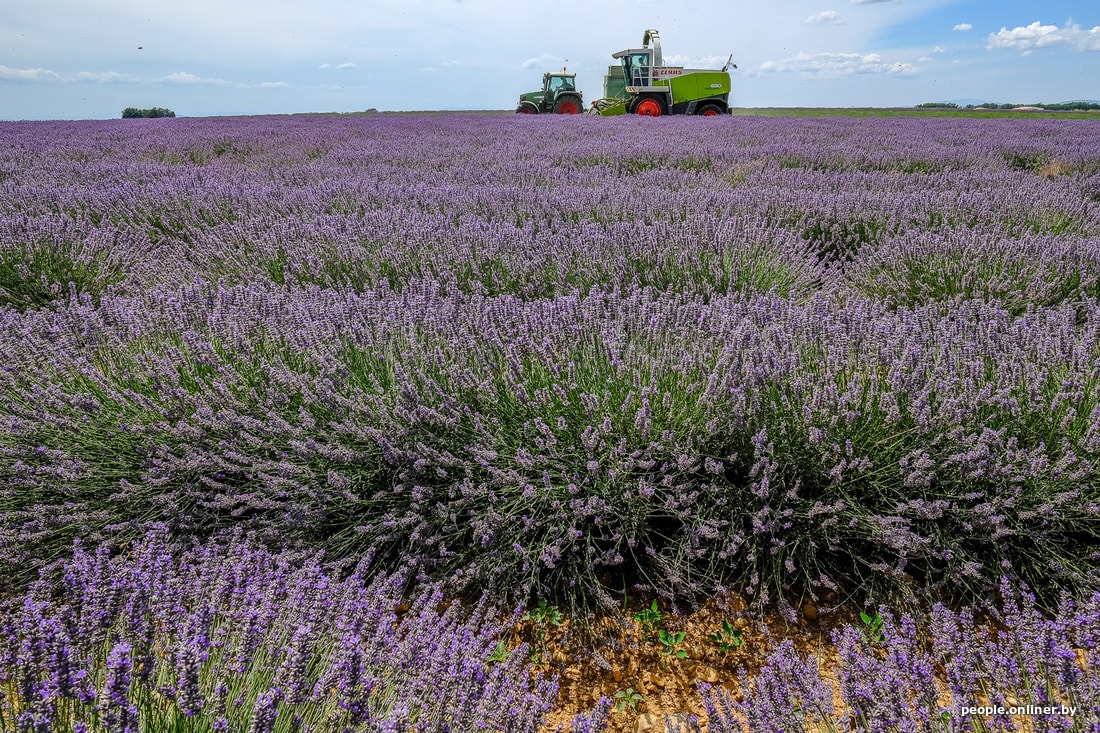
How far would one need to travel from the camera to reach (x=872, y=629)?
1549 millimetres

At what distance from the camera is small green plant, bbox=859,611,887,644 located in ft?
5.14

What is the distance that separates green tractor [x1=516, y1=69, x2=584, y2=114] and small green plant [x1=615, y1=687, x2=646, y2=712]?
65.7 ft

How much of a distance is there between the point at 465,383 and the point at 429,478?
32 centimetres

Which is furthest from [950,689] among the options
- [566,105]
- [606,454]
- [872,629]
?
[566,105]

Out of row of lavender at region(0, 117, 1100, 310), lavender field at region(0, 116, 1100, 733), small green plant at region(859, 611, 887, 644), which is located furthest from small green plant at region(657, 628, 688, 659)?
row of lavender at region(0, 117, 1100, 310)

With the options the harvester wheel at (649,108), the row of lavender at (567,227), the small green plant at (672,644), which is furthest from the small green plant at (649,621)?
the harvester wheel at (649,108)

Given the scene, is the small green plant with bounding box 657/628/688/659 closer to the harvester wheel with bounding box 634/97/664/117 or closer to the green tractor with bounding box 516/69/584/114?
the harvester wheel with bounding box 634/97/664/117

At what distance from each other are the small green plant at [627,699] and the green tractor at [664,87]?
58.2 feet

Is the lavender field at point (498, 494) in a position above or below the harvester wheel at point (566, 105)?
below

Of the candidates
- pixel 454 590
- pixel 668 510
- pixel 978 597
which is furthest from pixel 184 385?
pixel 978 597

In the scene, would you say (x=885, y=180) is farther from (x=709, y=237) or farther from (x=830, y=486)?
(x=830, y=486)

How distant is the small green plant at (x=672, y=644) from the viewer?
163 cm

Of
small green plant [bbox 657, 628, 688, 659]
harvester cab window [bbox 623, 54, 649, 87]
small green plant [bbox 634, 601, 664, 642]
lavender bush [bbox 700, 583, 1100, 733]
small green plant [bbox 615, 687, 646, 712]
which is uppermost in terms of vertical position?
harvester cab window [bbox 623, 54, 649, 87]

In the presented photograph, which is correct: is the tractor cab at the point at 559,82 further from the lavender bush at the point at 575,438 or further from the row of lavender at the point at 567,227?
the lavender bush at the point at 575,438
